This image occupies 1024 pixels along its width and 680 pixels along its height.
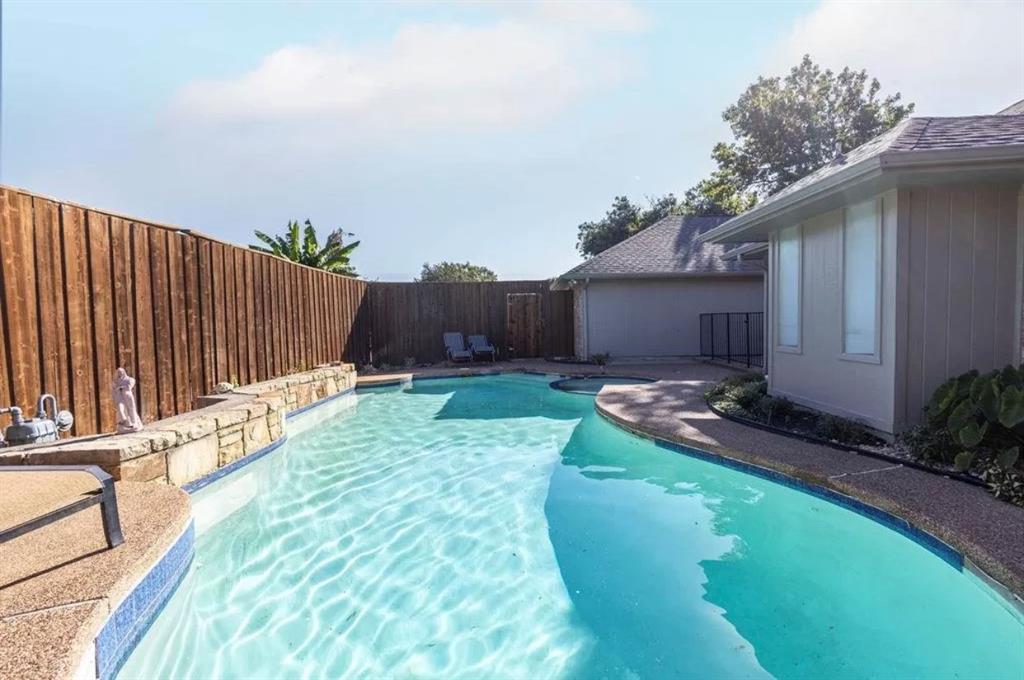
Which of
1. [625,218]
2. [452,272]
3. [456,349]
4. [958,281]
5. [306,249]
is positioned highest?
[625,218]

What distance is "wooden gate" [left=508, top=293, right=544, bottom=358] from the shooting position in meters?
16.4

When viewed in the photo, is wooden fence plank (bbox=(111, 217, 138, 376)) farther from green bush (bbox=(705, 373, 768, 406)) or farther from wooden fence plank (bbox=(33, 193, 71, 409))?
green bush (bbox=(705, 373, 768, 406))

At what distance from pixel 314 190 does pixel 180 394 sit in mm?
11719

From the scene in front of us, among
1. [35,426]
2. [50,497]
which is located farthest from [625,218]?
[50,497]

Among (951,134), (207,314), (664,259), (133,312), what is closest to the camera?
(951,134)

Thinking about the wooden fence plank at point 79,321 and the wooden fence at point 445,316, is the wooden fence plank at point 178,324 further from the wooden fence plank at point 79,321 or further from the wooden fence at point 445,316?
the wooden fence at point 445,316

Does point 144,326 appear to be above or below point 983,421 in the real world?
above

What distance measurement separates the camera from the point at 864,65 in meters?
23.9

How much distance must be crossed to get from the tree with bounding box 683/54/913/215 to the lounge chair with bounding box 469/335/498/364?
1715 centimetres

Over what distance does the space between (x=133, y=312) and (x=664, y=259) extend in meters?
12.6

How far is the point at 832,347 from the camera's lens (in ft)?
20.9

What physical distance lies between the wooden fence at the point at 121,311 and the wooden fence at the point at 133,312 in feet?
0.04

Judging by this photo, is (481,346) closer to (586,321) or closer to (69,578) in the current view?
(586,321)

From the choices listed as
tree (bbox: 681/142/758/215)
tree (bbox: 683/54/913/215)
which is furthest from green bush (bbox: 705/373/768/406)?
tree (bbox: 683/54/913/215)
